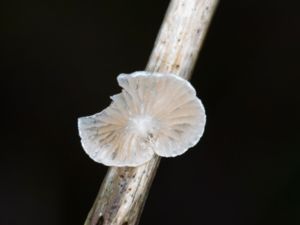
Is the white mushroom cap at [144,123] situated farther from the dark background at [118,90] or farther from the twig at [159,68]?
the dark background at [118,90]

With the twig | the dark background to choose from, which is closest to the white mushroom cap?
the twig

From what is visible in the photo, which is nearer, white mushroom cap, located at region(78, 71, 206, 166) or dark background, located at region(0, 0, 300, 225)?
white mushroom cap, located at region(78, 71, 206, 166)

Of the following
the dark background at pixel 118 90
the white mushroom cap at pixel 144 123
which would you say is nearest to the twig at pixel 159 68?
the white mushroom cap at pixel 144 123

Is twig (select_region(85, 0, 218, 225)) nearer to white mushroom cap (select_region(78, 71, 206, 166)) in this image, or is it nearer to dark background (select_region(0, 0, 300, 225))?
white mushroom cap (select_region(78, 71, 206, 166))

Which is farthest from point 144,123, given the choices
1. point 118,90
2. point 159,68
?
point 118,90

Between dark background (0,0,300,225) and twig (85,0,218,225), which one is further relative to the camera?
dark background (0,0,300,225)
